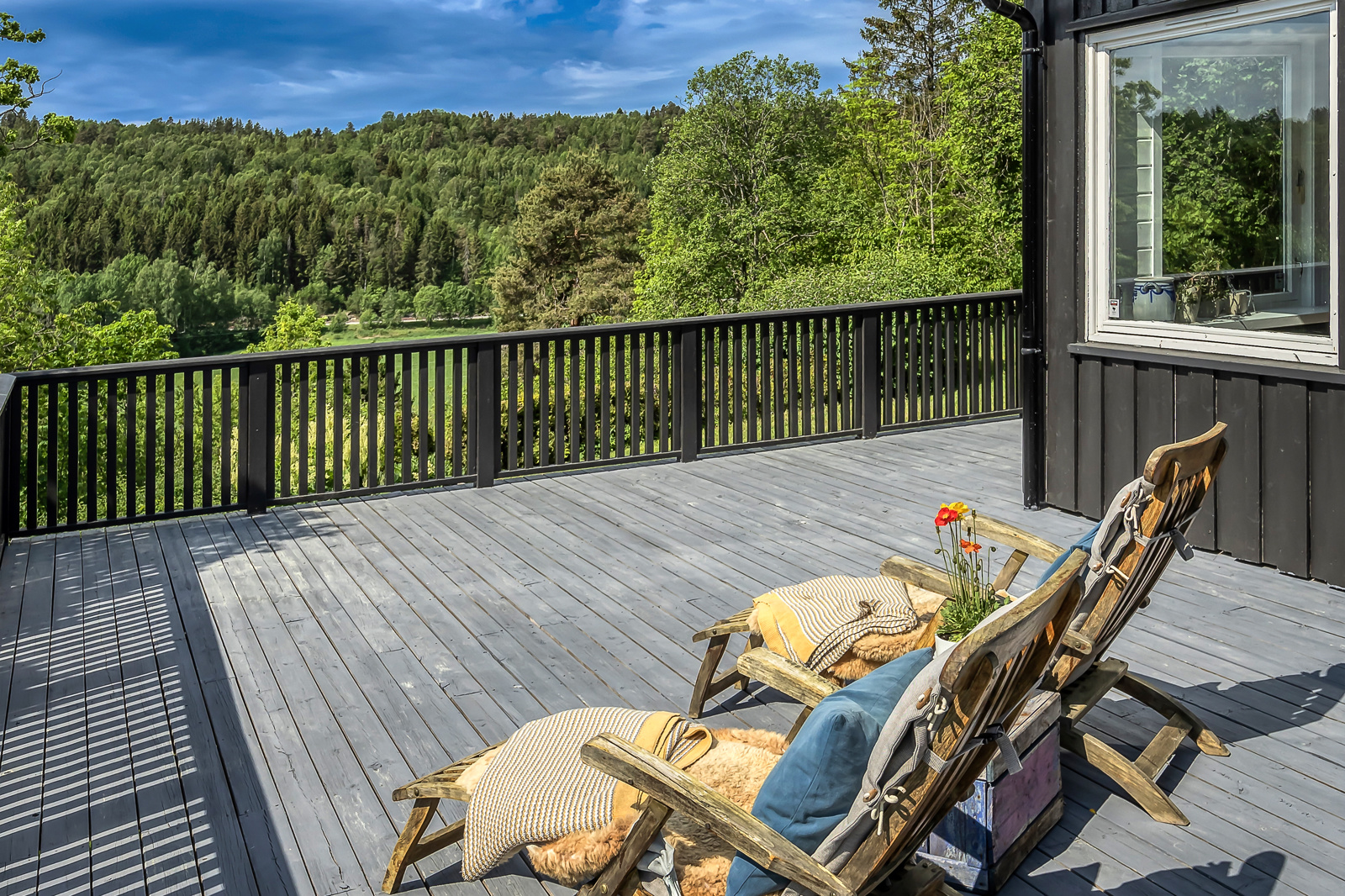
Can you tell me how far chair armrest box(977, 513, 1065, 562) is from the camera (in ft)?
10.1

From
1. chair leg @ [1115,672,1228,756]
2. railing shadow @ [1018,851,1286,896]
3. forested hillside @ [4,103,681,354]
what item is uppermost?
forested hillside @ [4,103,681,354]

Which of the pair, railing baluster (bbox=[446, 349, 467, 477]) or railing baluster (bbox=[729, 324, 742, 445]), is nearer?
railing baluster (bbox=[446, 349, 467, 477])

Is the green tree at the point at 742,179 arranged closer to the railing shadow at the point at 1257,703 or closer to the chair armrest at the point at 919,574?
the railing shadow at the point at 1257,703

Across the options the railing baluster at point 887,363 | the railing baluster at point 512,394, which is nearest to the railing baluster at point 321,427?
the railing baluster at point 512,394

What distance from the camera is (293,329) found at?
4288 cm

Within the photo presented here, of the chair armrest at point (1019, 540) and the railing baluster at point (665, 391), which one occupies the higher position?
the railing baluster at point (665, 391)

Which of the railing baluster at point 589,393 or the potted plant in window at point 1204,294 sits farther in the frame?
the railing baluster at point 589,393

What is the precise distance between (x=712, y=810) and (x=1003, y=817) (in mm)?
876

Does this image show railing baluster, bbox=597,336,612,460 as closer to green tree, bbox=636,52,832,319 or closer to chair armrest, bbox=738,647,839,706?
chair armrest, bbox=738,647,839,706

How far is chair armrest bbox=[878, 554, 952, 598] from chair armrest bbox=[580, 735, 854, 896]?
1.28 m

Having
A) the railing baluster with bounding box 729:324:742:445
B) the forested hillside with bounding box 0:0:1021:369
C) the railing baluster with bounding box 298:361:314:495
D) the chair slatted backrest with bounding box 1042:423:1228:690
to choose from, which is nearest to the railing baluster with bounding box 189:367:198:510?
the railing baluster with bounding box 298:361:314:495

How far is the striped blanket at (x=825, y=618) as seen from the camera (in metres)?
2.91

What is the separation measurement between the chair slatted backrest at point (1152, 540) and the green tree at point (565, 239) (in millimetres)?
34307

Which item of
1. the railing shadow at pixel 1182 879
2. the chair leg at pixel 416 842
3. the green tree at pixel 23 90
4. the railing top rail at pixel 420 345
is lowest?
the railing shadow at pixel 1182 879
